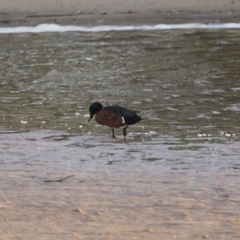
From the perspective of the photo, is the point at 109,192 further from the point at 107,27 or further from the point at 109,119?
the point at 107,27

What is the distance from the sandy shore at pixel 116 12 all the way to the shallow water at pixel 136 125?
222cm

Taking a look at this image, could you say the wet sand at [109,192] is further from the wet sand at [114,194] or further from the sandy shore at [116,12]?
the sandy shore at [116,12]

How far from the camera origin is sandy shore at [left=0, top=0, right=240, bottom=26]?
21438 millimetres

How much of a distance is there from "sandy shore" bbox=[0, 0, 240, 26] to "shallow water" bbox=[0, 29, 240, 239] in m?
2.22

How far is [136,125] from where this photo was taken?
9156 millimetres

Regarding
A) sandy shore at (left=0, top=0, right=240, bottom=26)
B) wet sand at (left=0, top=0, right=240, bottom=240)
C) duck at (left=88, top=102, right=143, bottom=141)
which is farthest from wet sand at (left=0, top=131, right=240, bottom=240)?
sandy shore at (left=0, top=0, right=240, bottom=26)

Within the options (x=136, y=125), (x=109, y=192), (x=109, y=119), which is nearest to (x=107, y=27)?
(x=136, y=125)

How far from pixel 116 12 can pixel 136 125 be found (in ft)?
44.3

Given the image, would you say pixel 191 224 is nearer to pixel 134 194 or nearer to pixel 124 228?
pixel 124 228

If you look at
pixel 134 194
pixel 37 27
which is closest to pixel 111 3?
pixel 37 27

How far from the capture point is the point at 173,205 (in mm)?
5234

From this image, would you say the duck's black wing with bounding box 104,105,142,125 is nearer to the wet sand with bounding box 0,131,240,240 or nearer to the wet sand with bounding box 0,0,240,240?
the wet sand with bounding box 0,0,240,240

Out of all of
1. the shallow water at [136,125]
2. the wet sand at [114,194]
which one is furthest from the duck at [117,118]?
the wet sand at [114,194]

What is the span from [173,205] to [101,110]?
3.44 m
